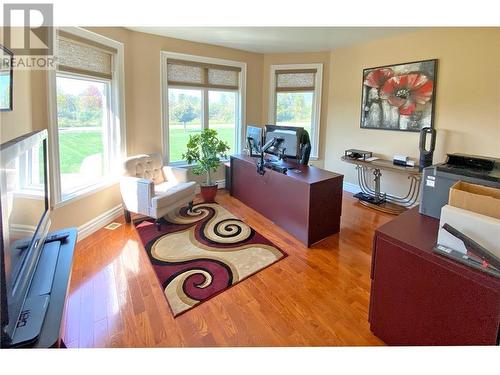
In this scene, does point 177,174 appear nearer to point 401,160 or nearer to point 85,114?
point 85,114

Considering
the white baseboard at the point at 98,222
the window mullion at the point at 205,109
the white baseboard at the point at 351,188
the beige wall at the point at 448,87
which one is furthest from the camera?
the white baseboard at the point at 351,188

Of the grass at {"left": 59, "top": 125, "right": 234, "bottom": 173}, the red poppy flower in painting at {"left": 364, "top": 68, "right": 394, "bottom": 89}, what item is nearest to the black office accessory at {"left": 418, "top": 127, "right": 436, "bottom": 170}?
the red poppy flower in painting at {"left": 364, "top": 68, "right": 394, "bottom": 89}

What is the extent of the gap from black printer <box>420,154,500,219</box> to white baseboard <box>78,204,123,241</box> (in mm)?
3328

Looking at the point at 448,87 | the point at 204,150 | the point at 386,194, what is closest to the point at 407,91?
the point at 448,87

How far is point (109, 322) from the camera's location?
196 centimetres

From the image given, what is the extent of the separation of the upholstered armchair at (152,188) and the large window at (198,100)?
59 cm

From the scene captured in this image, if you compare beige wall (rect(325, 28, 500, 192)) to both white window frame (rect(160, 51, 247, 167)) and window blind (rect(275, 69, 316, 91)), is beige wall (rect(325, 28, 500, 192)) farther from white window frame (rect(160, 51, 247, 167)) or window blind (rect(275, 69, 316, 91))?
white window frame (rect(160, 51, 247, 167))

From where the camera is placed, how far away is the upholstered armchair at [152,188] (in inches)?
130

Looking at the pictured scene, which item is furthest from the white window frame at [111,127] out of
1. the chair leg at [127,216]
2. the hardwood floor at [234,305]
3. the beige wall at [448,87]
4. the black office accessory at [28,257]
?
the beige wall at [448,87]

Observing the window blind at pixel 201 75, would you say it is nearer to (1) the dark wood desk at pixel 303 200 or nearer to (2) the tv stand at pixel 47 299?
(1) the dark wood desk at pixel 303 200
